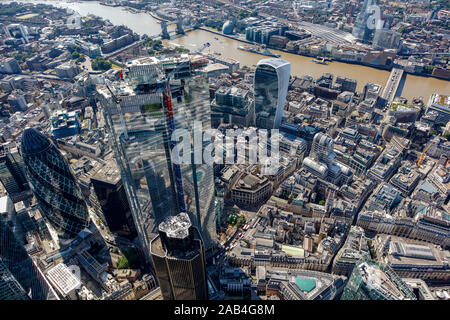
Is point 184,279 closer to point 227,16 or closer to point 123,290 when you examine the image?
point 123,290

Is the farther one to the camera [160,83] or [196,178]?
[196,178]

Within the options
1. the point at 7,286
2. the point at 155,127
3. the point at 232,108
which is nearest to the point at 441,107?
the point at 232,108

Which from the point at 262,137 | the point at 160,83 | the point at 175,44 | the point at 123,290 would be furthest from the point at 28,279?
the point at 175,44

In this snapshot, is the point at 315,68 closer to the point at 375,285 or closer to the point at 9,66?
the point at 375,285

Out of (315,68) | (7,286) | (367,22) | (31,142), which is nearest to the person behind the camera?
(7,286)

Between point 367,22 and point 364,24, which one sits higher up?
point 367,22

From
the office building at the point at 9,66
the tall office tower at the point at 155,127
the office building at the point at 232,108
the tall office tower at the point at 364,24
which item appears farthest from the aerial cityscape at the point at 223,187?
the tall office tower at the point at 364,24
